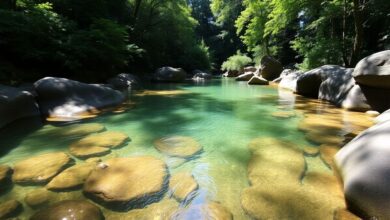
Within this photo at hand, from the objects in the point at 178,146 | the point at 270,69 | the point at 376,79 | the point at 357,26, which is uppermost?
the point at 357,26

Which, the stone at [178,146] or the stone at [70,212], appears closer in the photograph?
the stone at [70,212]

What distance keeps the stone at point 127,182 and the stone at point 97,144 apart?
386 millimetres

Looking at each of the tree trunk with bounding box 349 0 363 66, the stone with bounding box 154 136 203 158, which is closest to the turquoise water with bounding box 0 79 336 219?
the stone with bounding box 154 136 203 158

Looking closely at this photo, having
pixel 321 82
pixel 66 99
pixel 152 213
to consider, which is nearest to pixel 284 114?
pixel 321 82

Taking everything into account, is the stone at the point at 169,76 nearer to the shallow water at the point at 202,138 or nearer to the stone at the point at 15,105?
the shallow water at the point at 202,138

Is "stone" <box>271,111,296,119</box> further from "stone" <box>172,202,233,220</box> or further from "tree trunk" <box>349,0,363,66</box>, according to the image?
"tree trunk" <box>349,0,363,66</box>

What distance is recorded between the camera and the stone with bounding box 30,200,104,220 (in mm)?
1918

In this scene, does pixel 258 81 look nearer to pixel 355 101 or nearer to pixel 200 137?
pixel 355 101

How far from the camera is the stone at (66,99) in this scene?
5562 millimetres

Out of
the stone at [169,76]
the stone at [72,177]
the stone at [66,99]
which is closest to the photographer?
the stone at [72,177]

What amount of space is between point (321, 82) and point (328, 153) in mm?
5571

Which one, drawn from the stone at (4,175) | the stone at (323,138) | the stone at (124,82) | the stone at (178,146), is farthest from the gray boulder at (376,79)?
the stone at (124,82)

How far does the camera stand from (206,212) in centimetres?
201

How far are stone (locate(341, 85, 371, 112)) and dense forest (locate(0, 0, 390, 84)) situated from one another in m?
3.99
